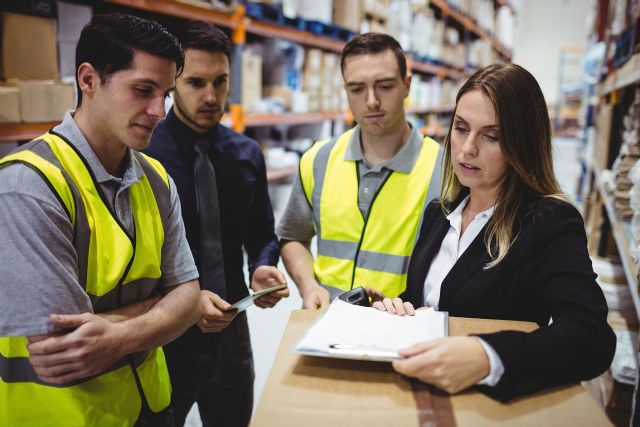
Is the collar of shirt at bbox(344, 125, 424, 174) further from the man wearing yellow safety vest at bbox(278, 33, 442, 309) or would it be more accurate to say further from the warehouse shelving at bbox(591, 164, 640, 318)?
the warehouse shelving at bbox(591, 164, 640, 318)

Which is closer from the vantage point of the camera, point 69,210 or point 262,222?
point 69,210

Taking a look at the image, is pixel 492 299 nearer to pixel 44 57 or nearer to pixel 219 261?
pixel 219 261

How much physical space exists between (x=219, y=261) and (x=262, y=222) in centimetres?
33

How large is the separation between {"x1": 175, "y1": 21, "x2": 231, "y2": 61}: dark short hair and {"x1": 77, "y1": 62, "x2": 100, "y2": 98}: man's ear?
0.68 meters

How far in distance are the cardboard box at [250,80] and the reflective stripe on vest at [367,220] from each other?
4.41 feet

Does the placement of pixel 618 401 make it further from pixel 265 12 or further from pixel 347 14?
pixel 347 14

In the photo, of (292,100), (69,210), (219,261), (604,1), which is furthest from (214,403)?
(604,1)

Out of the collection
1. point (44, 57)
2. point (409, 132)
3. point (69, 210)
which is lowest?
point (69, 210)

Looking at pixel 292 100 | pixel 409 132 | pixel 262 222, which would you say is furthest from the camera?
pixel 292 100

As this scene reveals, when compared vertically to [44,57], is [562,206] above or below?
below

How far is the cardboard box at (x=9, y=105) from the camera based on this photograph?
179 cm

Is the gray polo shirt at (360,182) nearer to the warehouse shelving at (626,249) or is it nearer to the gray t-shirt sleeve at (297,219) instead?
the gray t-shirt sleeve at (297,219)

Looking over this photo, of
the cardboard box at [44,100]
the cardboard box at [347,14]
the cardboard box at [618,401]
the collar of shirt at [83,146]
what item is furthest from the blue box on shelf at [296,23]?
the cardboard box at [618,401]

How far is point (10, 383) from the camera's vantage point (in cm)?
112
